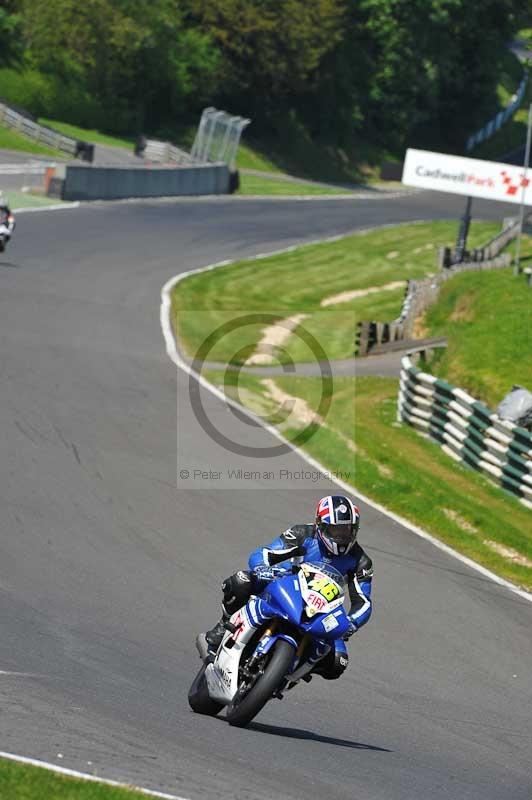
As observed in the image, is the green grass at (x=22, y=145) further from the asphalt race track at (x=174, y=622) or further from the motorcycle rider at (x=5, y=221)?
the asphalt race track at (x=174, y=622)

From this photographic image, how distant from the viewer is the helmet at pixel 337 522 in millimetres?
9828

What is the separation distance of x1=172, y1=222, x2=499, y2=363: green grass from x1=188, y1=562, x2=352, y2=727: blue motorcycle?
63.0 feet

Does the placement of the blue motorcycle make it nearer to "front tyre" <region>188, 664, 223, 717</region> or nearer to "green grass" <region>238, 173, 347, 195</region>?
"front tyre" <region>188, 664, 223, 717</region>

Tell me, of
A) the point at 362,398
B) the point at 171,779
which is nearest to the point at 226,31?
the point at 362,398

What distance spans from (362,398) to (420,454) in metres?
4.13

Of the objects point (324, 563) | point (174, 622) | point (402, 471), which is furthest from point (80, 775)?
point (402, 471)

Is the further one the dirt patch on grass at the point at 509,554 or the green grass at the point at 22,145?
the green grass at the point at 22,145

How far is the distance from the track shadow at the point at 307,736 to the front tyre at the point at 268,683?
1.14ft

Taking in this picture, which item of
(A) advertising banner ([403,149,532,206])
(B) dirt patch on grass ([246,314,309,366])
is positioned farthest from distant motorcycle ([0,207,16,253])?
(A) advertising banner ([403,149,532,206])

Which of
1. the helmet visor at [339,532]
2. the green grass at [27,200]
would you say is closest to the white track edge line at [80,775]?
the helmet visor at [339,532]

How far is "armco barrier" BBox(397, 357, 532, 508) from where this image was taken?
20.6 m

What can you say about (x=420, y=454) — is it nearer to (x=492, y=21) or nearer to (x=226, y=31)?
(x=226, y=31)

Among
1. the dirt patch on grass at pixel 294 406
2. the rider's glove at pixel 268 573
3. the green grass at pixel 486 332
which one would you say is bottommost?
the dirt patch on grass at pixel 294 406

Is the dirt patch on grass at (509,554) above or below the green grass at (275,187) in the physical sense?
above
